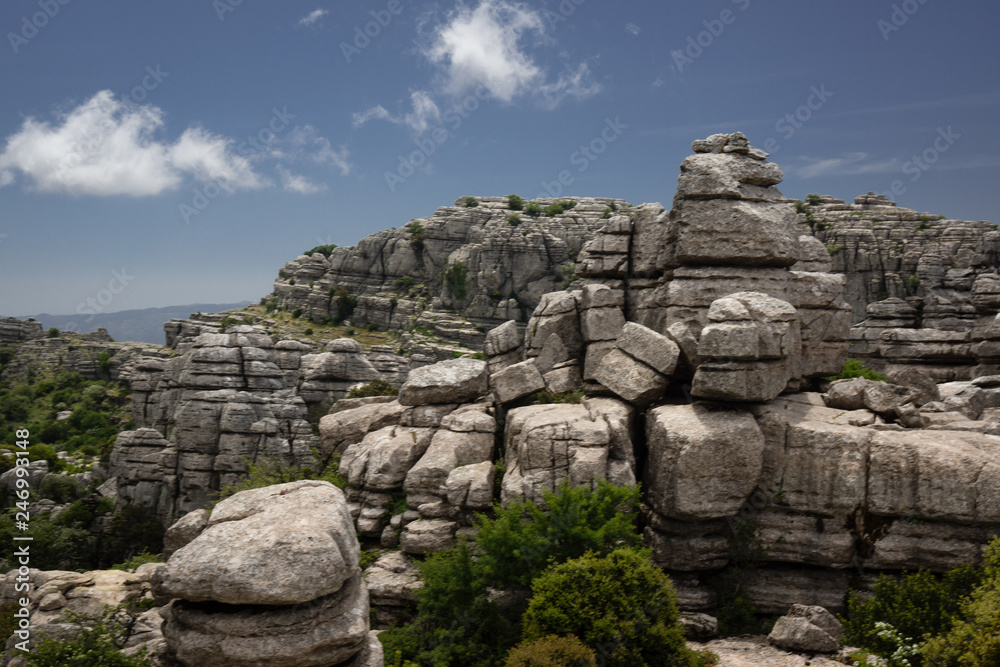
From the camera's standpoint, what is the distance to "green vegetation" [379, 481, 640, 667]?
16906 millimetres

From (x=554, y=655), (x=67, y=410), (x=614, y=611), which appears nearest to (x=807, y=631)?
(x=614, y=611)

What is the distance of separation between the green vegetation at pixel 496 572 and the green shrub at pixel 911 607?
664cm

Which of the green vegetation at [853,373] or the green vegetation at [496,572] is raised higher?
the green vegetation at [853,373]

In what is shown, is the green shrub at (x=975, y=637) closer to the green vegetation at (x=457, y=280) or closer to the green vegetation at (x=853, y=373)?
the green vegetation at (x=853, y=373)

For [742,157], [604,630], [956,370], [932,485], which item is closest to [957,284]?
[956,370]

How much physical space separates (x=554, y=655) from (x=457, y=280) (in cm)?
9936

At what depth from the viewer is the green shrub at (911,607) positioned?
16.2 m

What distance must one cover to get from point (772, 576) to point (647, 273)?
13193 millimetres

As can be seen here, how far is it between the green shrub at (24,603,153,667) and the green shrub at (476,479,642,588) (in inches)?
347

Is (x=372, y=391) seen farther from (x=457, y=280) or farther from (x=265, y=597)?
(x=457, y=280)

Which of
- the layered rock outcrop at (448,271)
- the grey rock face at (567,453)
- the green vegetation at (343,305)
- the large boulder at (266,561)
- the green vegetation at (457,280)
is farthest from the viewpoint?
the green vegetation at (343,305)

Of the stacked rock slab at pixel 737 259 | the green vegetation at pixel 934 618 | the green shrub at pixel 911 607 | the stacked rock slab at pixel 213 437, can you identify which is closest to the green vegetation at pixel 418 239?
the stacked rock slab at pixel 213 437

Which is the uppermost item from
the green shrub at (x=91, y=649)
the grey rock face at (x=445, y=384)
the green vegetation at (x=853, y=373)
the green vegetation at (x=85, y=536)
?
the green vegetation at (x=853, y=373)

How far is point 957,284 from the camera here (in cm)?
A: 6391
